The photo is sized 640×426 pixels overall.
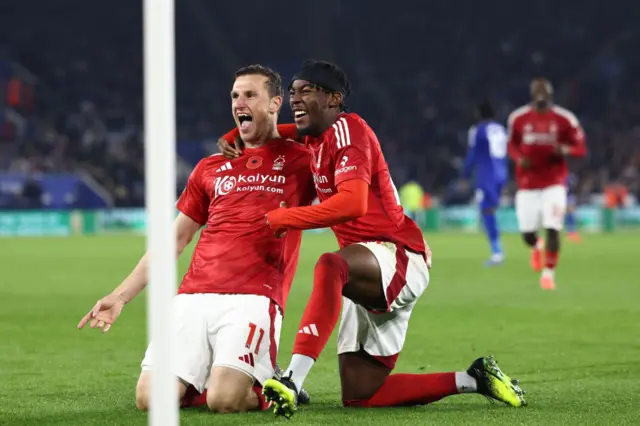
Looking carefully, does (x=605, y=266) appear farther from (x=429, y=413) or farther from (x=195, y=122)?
(x=195, y=122)

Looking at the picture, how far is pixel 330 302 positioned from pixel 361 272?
0.30m

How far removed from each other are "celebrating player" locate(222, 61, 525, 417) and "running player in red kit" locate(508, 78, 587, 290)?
756cm

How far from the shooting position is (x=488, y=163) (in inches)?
682

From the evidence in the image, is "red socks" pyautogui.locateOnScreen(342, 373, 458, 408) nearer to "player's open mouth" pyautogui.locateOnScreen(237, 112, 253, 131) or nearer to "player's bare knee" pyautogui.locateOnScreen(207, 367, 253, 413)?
"player's bare knee" pyautogui.locateOnScreen(207, 367, 253, 413)

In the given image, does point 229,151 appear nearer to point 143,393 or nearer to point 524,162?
point 143,393

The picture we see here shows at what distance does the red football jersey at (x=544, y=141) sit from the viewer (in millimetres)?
13062

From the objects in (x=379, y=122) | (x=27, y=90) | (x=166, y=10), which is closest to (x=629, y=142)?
(x=379, y=122)

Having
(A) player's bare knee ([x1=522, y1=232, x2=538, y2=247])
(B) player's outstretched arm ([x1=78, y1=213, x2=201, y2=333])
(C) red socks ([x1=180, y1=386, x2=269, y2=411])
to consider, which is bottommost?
(C) red socks ([x1=180, y1=386, x2=269, y2=411])

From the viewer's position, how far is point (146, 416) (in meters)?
5.17

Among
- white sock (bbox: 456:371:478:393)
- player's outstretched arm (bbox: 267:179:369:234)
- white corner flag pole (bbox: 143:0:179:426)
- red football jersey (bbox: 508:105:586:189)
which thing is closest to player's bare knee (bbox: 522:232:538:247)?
red football jersey (bbox: 508:105:586:189)

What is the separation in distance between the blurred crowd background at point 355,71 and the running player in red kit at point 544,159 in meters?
21.0

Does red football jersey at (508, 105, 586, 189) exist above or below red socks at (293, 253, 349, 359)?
above

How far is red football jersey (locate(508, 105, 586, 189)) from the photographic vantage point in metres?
13.1

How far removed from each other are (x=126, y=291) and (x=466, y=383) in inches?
67.5
